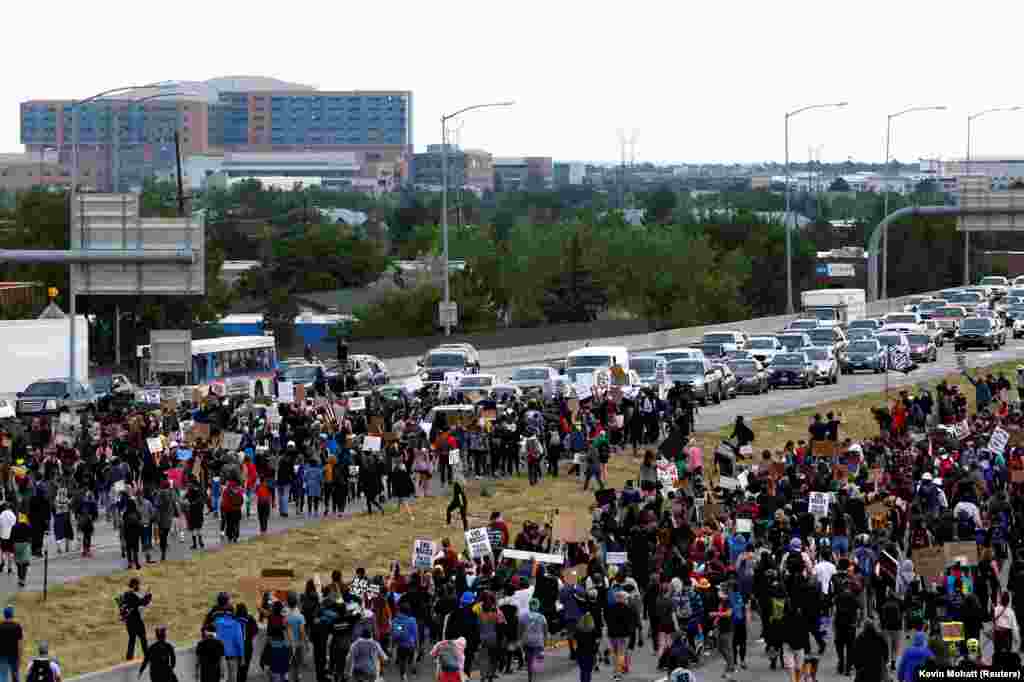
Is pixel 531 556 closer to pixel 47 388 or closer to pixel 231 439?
pixel 231 439

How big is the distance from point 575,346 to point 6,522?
48572 mm

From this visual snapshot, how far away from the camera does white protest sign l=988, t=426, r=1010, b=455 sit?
36469 millimetres

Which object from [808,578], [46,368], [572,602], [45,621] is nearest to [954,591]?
[808,578]

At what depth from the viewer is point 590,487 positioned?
42.8 m

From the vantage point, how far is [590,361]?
56688 millimetres

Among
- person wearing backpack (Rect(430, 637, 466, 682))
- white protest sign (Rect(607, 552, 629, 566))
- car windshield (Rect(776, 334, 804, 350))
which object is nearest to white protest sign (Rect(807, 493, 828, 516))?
white protest sign (Rect(607, 552, 629, 566))

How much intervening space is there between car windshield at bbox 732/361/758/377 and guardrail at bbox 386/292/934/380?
491 inches

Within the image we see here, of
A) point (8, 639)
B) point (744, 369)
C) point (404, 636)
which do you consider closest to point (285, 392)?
point (744, 369)

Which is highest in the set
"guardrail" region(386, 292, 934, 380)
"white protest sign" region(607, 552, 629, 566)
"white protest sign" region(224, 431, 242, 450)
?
"white protest sign" region(607, 552, 629, 566)

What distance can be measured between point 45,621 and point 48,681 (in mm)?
9337

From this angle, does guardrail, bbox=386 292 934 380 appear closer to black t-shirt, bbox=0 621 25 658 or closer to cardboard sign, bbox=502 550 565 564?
cardboard sign, bbox=502 550 565 564

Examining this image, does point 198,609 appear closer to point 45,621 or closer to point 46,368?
point 45,621

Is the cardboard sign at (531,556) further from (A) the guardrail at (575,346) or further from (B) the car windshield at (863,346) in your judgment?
(B) the car windshield at (863,346)

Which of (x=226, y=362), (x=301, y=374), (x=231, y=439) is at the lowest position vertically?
(x=231, y=439)
